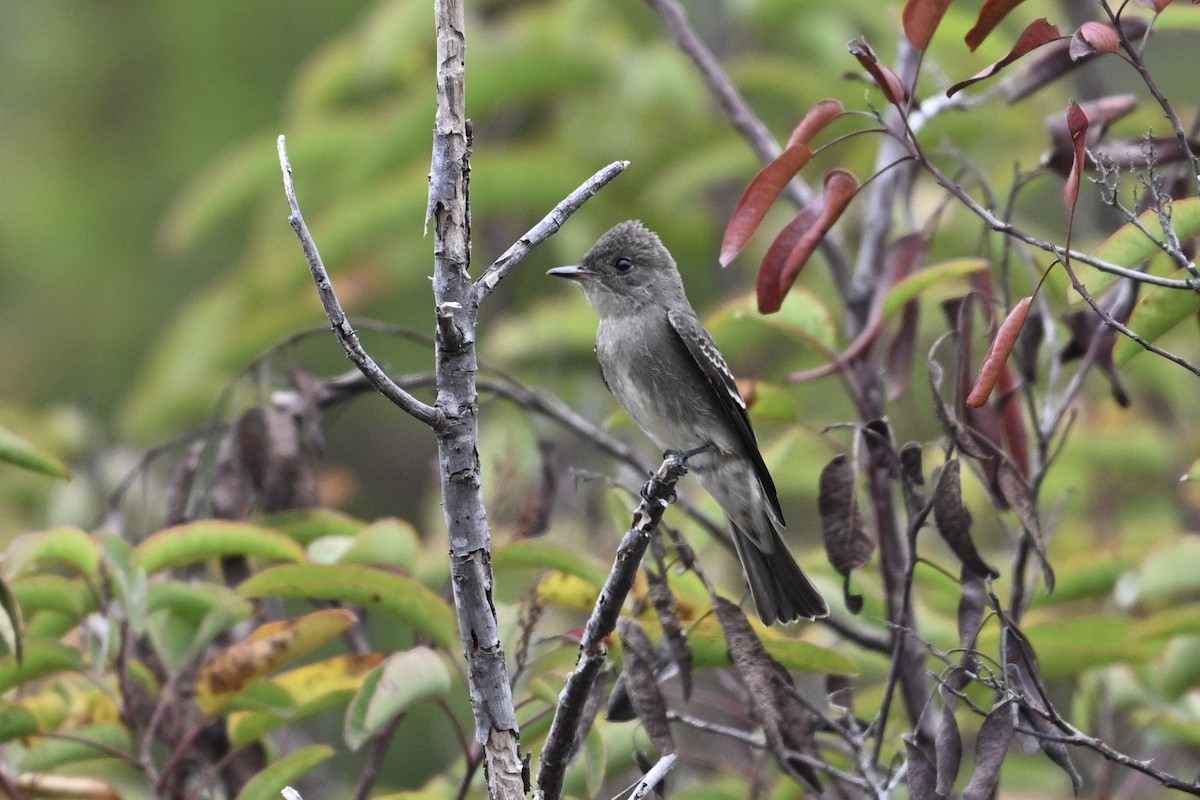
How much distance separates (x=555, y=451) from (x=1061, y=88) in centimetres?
350

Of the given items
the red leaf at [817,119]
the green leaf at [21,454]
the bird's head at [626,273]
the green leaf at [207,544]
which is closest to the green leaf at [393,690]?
the green leaf at [207,544]

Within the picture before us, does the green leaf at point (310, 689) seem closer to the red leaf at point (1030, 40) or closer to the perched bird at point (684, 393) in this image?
the perched bird at point (684, 393)

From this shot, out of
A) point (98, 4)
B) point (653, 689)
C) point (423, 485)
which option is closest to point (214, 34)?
point (98, 4)

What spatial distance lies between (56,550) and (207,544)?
0.30 m

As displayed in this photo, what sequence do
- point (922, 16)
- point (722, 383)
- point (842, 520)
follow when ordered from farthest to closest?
point (722, 383)
point (842, 520)
point (922, 16)

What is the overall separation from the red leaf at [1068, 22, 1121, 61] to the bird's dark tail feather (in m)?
1.48

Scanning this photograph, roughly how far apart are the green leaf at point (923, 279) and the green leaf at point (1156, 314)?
0.36 meters

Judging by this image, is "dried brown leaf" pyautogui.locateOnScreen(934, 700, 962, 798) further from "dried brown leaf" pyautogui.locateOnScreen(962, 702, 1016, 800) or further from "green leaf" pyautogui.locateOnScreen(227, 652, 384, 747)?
"green leaf" pyautogui.locateOnScreen(227, 652, 384, 747)

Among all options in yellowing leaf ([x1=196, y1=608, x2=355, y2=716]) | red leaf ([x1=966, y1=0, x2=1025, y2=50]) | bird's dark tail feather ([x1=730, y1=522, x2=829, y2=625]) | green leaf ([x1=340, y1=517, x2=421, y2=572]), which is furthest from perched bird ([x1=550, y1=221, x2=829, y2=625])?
red leaf ([x1=966, y1=0, x2=1025, y2=50])

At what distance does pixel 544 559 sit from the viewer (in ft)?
9.63

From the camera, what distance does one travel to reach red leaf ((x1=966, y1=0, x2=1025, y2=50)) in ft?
7.77

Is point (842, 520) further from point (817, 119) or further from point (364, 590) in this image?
point (364, 590)

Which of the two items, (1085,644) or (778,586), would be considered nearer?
(1085,644)

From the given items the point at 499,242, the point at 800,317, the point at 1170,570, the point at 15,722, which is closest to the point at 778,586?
the point at 800,317
